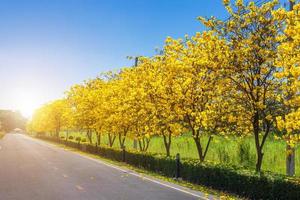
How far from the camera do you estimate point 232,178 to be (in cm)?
1583

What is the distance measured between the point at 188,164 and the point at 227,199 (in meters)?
5.28

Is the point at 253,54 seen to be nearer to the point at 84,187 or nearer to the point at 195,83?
the point at 195,83

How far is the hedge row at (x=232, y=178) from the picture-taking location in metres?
13.4

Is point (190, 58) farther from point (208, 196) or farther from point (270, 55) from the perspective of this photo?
point (208, 196)

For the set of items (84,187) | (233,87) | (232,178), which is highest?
(233,87)

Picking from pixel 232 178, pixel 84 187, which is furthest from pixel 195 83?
pixel 84 187

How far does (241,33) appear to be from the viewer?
17156mm

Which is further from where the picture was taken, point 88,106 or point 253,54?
point 88,106

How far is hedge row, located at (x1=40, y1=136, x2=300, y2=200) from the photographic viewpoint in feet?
44.0

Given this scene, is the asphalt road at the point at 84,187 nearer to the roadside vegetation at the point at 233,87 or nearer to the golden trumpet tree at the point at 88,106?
the roadside vegetation at the point at 233,87

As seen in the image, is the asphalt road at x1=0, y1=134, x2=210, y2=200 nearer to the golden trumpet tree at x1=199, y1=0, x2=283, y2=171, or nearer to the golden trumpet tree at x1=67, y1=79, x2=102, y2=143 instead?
the golden trumpet tree at x1=199, y1=0, x2=283, y2=171

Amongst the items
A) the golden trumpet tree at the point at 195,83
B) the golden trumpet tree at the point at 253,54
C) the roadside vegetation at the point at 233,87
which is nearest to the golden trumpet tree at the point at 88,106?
the roadside vegetation at the point at 233,87

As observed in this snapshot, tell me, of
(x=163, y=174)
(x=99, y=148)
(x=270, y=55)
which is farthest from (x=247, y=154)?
(x=99, y=148)

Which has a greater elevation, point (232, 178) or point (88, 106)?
point (88, 106)
